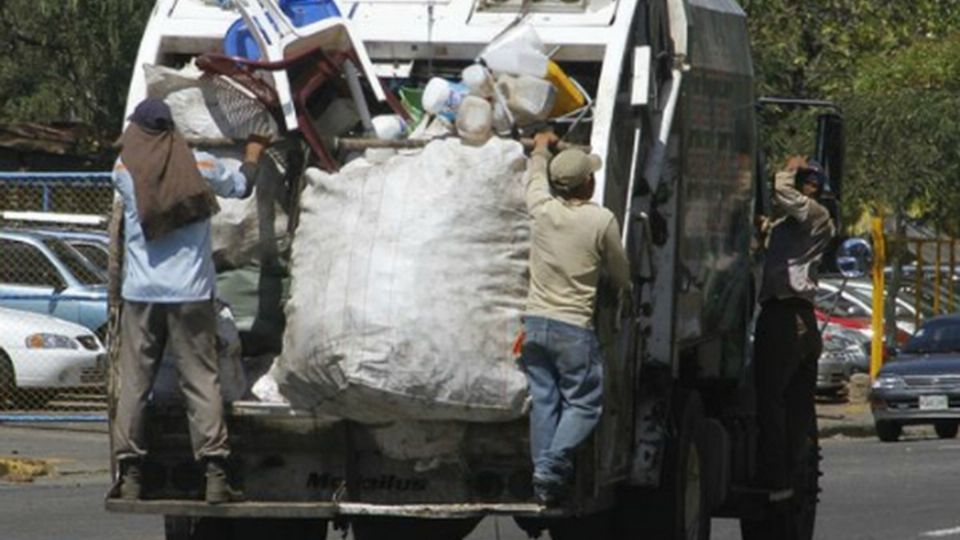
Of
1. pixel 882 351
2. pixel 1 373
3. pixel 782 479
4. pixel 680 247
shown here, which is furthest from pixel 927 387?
pixel 680 247

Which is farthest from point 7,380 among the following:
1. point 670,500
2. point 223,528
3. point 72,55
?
point 670,500

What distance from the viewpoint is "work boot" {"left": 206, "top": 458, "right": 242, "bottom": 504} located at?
990 cm

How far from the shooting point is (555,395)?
31.5 ft

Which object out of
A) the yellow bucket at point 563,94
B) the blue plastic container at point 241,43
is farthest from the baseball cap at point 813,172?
the blue plastic container at point 241,43

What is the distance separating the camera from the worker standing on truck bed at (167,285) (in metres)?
9.89

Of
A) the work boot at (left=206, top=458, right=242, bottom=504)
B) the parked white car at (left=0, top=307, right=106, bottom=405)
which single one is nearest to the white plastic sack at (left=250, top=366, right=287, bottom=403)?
the work boot at (left=206, top=458, right=242, bottom=504)

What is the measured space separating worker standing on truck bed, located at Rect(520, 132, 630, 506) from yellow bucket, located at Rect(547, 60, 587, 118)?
48cm

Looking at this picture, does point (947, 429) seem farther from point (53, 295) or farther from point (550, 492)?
point (550, 492)

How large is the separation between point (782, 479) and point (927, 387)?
43.2 feet

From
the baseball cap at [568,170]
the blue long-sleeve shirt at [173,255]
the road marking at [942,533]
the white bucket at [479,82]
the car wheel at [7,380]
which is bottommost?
the car wheel at [7,380]

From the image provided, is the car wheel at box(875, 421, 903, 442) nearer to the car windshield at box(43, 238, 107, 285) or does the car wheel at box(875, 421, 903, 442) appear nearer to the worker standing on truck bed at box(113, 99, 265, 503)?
the car windshield at box(43, 238, 107, 285)

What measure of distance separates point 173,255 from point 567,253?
155cm

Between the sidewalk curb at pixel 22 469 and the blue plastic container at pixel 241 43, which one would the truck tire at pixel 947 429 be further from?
the blue plastic container at pixel 241 43

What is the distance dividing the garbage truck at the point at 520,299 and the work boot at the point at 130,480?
0.04m
